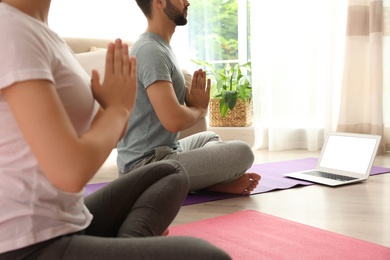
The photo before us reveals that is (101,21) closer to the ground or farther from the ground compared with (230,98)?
farther from the ground

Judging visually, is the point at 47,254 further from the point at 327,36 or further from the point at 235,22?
the point at 235,22

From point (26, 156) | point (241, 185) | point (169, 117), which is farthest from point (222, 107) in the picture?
point (26, 156)

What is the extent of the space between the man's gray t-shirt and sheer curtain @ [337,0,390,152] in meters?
1.73

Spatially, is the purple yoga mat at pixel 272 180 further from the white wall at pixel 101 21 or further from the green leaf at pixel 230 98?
the white wall at pixel 101 21

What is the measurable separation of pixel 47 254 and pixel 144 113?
1.29 m

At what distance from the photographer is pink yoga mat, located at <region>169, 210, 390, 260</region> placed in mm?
1503

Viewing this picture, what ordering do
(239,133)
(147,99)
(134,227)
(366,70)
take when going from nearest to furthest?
(134,227)
(147,99)
(366,70)
(239,133)

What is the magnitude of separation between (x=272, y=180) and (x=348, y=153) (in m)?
0.44

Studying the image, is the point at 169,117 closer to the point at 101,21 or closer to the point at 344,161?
the point at 344,161

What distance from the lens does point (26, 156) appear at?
2.59 ft

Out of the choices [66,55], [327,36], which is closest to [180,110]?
[66,55]

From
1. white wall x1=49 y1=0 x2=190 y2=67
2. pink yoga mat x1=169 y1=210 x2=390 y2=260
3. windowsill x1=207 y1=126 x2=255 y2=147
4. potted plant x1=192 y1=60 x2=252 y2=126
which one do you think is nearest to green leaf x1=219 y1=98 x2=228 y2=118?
potted plant x1=192 y1=60 x2=252 y2=126

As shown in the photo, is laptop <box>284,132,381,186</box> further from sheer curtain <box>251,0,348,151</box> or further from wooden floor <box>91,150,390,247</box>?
sheer curtain <box>251,0,348,151</box>

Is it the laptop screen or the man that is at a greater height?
the man
